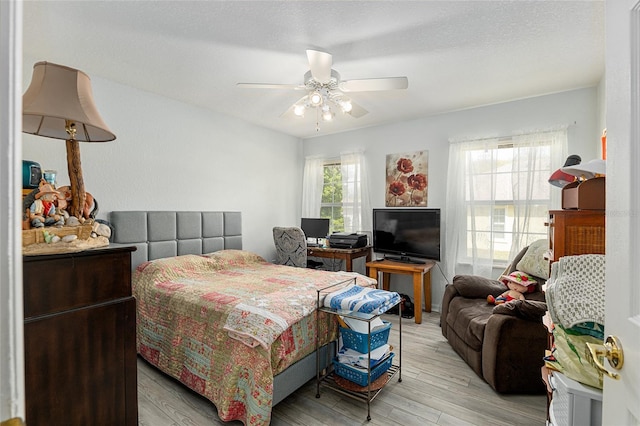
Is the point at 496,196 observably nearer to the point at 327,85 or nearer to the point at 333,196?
the point at 333,196

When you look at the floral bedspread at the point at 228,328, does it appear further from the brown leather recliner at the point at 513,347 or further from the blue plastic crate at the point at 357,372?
the brown leather recliner at the point at 513,347

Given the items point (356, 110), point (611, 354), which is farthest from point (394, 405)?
point (356, 110)

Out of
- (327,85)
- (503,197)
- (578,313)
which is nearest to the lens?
(578,313)

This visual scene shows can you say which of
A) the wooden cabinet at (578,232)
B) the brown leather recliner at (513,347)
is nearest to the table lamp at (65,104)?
the wooden cabinet at (578,232)

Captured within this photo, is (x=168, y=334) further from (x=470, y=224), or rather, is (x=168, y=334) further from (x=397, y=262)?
(x=470, y=224)

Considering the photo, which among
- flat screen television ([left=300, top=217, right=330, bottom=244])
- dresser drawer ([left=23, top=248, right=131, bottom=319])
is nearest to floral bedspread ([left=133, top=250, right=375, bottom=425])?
dresser drawer ([left=23, top=248, right=131, bottom=319])

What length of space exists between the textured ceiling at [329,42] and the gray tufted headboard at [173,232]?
53.0 inches

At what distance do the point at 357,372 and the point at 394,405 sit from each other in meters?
0.33

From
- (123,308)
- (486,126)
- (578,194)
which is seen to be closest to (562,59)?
(486,126)

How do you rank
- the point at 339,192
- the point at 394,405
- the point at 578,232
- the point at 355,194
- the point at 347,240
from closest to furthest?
the point at 578,232, the point at 394,405, the point at 347,240, the point at 355,194, the point at 339,192

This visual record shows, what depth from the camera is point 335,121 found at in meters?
4.19

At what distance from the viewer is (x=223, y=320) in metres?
1.92

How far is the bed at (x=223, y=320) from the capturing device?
1745 millimetres

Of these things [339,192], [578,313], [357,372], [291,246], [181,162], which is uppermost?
[181,162]
